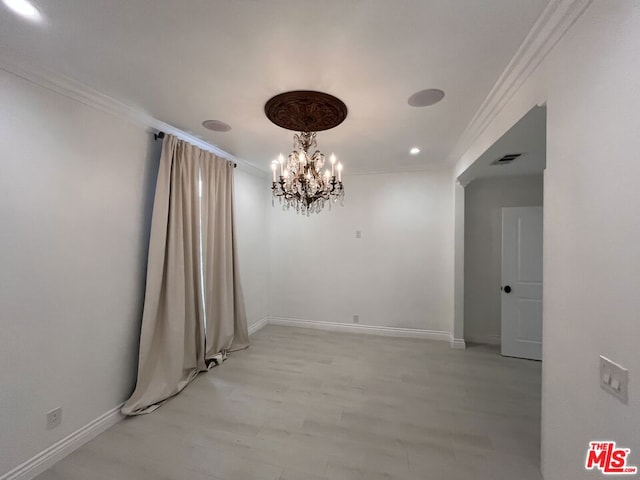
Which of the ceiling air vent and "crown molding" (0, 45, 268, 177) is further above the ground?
"crown molding" (0, 45, 268, 177)

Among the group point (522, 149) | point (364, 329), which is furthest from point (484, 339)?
point (522, 149)

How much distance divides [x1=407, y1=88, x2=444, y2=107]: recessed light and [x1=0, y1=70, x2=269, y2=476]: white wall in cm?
242

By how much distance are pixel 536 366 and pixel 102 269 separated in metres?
4.78

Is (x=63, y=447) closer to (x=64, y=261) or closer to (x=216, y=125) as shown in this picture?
(x=64, y=261)

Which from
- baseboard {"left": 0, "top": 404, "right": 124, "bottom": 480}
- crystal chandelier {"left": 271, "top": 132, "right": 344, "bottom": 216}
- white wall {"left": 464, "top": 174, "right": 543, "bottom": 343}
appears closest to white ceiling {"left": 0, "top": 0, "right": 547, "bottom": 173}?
crystal chandelier {"left": 271, "top": 132, "right": 344, "bottom": 216}

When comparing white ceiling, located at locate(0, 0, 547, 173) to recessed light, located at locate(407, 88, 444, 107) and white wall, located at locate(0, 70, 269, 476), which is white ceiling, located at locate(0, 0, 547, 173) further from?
white wall, located at locate(0, 70, 269, 476)

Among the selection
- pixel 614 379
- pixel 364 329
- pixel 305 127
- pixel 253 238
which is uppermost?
pixel 305 127

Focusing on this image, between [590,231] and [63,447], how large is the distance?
3382mm

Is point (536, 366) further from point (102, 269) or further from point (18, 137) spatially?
point (18, 137)

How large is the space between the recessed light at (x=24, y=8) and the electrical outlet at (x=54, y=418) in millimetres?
2372

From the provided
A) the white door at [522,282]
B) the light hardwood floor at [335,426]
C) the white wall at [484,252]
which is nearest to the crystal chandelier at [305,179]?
the light hardwood floor at [335,426]

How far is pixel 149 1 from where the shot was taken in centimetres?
116

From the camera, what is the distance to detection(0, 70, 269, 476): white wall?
5.15 ft

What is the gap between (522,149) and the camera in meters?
2.28
